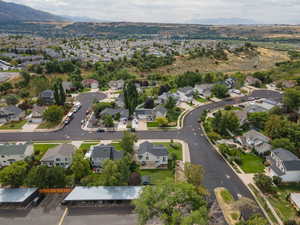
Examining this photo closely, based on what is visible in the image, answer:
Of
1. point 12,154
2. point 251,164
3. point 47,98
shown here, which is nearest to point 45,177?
point 12,154

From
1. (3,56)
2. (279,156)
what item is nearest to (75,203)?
(279,156)

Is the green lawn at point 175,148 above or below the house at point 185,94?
below

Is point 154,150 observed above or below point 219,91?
below

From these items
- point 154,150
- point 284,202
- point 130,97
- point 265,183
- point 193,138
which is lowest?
point 193,138

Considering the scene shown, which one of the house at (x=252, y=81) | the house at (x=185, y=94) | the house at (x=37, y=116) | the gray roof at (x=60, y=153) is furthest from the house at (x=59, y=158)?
the house at (x=252, y=81)

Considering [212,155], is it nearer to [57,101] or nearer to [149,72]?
[57,101]

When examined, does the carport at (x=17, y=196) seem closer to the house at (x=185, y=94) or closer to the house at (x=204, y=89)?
the house at (x=185, y=94)

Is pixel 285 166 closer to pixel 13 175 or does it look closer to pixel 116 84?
pixel 13 175

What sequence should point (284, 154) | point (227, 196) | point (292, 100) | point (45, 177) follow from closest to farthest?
point (45, 177)
point (227, 196)
point (284, 154)
point (292, 100)
